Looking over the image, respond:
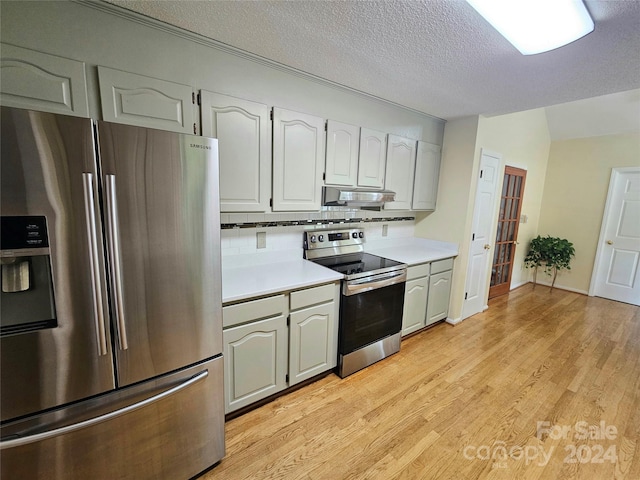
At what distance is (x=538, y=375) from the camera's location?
7.55ft

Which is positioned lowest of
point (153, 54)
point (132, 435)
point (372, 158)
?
point (132, 435)

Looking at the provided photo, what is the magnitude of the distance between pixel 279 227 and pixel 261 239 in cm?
19

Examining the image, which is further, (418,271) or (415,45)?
(418,271)

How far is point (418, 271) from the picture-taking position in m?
2.65

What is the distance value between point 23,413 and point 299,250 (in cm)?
178

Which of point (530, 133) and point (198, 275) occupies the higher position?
point (530, 133)

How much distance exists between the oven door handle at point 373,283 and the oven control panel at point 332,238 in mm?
571

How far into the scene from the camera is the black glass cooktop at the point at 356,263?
219 centimetres

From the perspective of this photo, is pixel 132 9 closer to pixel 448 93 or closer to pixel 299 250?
pixel 299 250

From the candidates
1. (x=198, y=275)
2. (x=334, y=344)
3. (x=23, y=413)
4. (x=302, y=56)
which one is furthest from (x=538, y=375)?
(x=23, y=413)

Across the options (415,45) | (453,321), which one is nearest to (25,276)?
(415,45)

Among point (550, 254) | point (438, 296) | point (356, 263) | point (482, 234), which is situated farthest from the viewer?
point (550, 254)

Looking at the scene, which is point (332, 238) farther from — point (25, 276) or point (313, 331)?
point (25, 276)

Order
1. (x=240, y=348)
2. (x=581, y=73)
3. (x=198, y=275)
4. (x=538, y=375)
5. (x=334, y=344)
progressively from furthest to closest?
(x=538, y=375) < (x=334, y=344) < (x=581, y=73) < (x=240, y=348) < (x=198, y=275)
